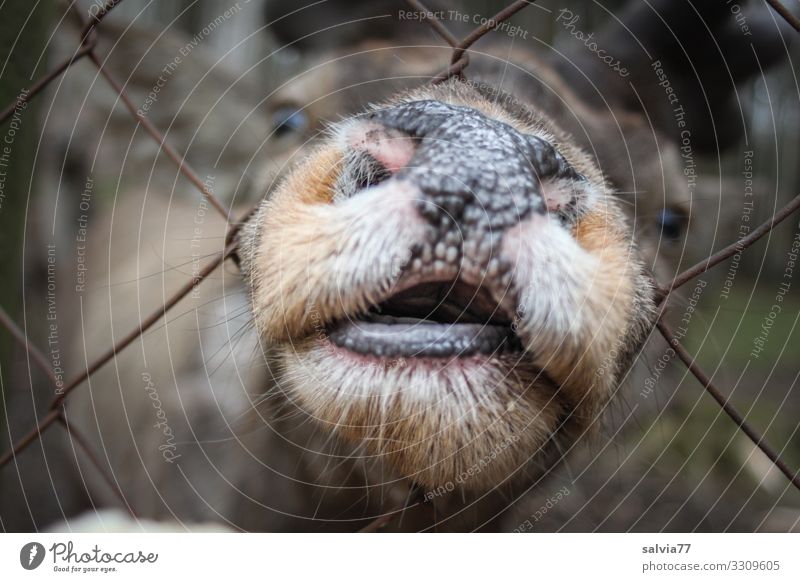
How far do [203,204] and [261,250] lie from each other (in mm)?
1165

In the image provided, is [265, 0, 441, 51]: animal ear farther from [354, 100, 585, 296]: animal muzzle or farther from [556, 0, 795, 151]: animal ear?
[354, 100, 585, 296]: animal muzzle

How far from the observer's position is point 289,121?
1.73 metres

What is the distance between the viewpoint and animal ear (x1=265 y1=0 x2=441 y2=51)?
5.59ft

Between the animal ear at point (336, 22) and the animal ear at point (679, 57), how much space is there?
37 centimetres

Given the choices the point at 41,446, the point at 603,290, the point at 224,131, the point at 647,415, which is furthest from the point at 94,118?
the point at 603,290

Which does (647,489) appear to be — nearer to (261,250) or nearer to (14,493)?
(261,250)

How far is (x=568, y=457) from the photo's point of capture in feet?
4.34

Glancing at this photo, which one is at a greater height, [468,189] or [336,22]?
[336,22]
